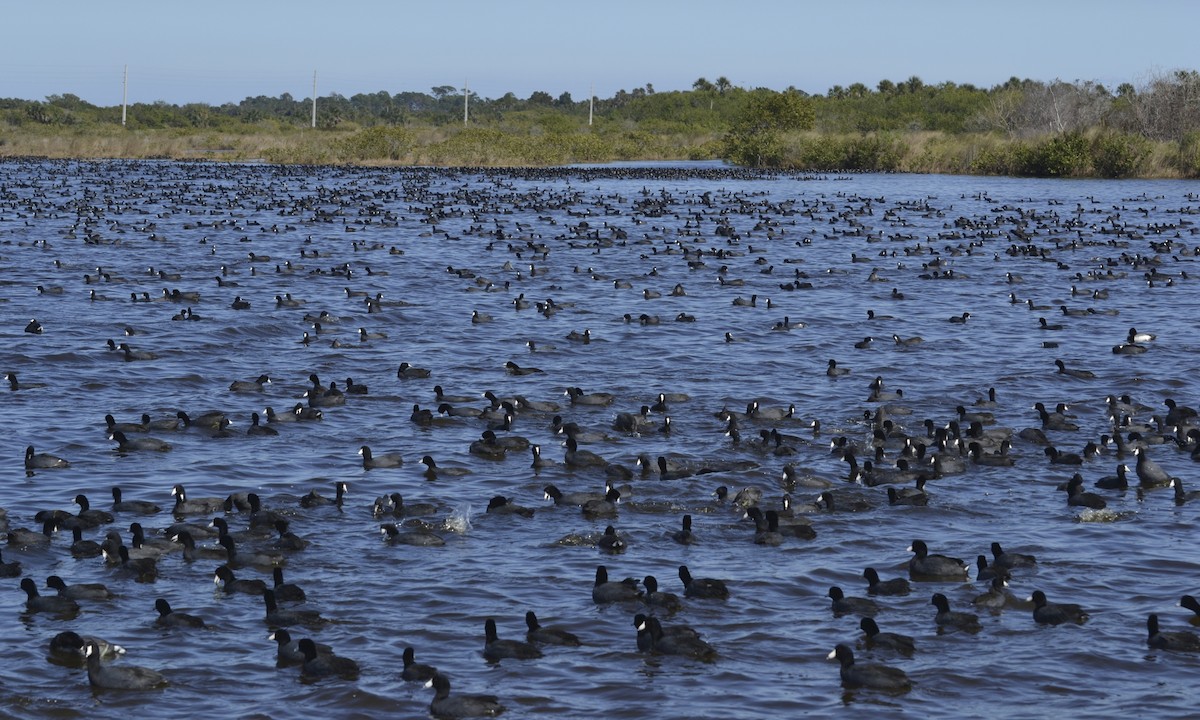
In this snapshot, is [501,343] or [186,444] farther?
[501,343]

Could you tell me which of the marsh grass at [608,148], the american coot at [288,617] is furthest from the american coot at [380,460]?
the marsh grass at [608,148]

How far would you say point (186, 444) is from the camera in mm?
21766

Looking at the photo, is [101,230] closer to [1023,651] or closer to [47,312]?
[47,312]

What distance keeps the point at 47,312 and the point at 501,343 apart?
10952 millimetres

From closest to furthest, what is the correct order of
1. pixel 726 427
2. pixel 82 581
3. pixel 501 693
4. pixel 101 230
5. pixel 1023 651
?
pixel 501 693 < pixel 1023 651 < pixel 82 581 < pixel 726 427 < pixel 101 230

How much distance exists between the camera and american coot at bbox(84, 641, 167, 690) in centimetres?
1278

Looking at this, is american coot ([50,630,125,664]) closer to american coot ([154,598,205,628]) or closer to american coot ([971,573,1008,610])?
american coot ([154,598,205,628])

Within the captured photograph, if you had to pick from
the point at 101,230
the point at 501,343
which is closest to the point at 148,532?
the point at 501,343

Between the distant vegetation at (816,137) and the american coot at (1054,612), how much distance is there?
73.0 m

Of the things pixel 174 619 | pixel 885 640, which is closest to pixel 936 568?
pixel 885 640

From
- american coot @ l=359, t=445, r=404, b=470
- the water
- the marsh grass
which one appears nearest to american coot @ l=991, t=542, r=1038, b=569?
the water

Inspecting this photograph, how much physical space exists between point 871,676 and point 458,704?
3550 millimetres

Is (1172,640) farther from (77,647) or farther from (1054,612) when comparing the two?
(77,647)

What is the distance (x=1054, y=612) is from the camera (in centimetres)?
1430
